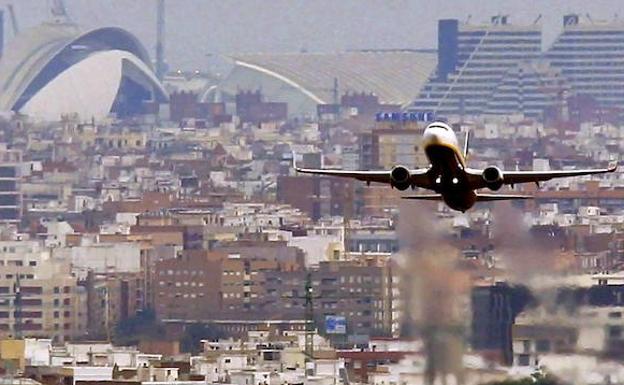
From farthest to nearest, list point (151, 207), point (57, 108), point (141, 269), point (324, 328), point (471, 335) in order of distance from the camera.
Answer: point (57, 108) → point (151, 207) → point (141, 269) → point (324, 328) → point (471, 335)

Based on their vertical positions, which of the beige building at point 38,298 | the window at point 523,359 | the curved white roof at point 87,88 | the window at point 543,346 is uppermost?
the curved white roof at point 87,88

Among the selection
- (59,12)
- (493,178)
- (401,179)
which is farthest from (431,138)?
(59,12)

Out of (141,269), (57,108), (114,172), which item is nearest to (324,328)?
(141,269)

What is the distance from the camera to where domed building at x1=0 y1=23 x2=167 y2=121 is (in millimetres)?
173875

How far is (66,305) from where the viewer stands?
296 ft

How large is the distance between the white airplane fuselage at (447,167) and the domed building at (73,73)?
442 ft

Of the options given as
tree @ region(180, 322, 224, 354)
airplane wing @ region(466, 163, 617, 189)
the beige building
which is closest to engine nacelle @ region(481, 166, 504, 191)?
airplane wing @ region(466, 163, 617, 189)

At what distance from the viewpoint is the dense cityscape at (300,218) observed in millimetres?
49594

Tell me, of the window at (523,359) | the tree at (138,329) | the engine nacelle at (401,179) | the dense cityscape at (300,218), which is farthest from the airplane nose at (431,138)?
the tree at (138,329)

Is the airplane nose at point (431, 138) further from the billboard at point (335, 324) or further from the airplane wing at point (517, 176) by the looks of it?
the billboard at point (335, 324)

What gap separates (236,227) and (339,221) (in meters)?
2.69

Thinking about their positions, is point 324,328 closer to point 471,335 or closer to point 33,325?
point 33,325

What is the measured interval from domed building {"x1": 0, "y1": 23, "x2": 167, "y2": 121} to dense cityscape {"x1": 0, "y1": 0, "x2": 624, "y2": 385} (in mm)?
115

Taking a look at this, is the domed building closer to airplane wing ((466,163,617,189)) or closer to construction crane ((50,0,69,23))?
construction crane ((50,0,69,23))
